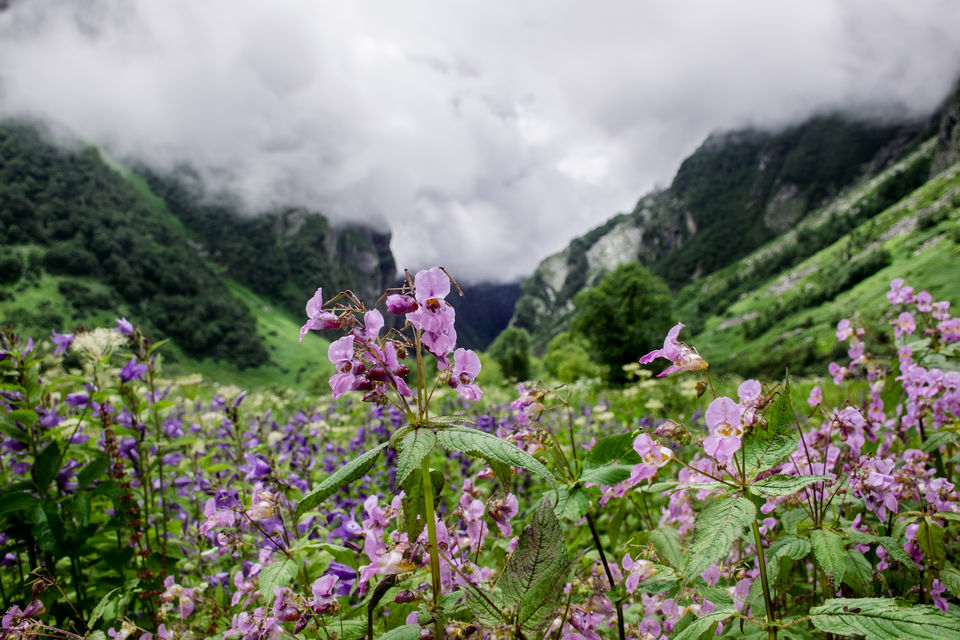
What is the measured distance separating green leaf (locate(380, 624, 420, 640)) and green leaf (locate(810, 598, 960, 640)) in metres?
0.89

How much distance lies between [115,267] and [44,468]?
475 feet

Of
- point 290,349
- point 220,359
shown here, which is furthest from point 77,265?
point 290,349

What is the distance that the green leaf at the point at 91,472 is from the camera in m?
2.48

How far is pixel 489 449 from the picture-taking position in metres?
1.08

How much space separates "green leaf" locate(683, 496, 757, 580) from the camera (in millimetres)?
1007

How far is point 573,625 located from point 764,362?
280 ft

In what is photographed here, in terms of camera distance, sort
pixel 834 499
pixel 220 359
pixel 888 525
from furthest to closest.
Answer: pixel 220 359 < pixel 888 525 < pixel 834 499

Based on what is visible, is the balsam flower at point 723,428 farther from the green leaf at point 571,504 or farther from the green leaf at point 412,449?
the green leaf at point 412,449

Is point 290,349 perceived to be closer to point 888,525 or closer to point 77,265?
point 77,265

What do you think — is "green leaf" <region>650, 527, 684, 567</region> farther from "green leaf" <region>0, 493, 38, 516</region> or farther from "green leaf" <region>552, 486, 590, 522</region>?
"green leaf" <region>0, 493, 38, 516</region>

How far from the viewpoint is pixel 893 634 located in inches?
40.3

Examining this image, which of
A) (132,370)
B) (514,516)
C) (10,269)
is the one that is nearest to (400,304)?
(514,516)

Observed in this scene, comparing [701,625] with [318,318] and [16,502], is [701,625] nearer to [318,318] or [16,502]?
[318,318]

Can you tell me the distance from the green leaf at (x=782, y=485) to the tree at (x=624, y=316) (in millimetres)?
42770
